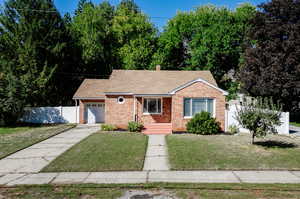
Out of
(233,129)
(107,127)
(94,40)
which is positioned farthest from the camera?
(94,40)

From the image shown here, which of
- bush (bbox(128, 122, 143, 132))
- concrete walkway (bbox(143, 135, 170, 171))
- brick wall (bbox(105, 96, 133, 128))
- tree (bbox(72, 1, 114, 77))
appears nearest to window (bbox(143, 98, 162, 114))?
brick wall (bbox(105, 96, 133, 128))

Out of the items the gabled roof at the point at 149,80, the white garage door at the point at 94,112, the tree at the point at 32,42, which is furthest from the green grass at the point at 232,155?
the tree at the point at 32,42

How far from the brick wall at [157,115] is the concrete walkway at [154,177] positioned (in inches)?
430

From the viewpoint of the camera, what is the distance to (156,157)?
1054 cm

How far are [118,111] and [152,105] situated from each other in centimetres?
295

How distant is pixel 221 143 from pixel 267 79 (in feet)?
43.8

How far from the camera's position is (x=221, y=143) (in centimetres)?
1323

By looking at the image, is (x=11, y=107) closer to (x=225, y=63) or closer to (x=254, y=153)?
(x=254, y=153)

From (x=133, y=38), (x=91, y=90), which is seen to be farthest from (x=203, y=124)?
(x=133, y=38)

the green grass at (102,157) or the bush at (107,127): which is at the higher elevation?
the bush at (107,127)

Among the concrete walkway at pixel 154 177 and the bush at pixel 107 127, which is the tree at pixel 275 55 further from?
the concrete walkway at pixel 154 177

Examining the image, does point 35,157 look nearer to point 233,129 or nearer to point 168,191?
point 168,191

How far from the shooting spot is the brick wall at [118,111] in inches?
750

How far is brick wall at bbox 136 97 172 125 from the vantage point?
19.3 m
